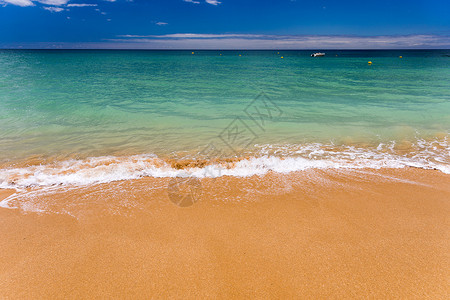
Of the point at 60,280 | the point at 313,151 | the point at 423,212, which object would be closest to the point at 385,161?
the point at 313,151

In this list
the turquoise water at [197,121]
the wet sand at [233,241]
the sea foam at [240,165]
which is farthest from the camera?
the turquoise water at [197,121]

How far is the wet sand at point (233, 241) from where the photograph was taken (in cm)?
297

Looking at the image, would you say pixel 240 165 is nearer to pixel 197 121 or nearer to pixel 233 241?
pixel 233 241

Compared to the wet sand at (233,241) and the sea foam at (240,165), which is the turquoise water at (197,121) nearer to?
the sea foam at (240,165)

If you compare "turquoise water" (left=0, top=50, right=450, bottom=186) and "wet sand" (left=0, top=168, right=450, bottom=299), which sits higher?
"turquoise water" (left=0, top=50, right=450, bottom=186)

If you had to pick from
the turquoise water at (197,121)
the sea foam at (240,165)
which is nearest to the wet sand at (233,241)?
the sea foam at (240,165)

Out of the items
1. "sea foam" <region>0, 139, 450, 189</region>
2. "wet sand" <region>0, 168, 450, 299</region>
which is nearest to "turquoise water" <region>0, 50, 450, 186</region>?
"sea foam" <region>0, 139, 450, 189</region>

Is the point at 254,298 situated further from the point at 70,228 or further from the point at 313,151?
the point at 313,151

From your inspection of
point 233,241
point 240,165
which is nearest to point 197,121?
point 240,165

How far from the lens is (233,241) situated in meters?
3.69

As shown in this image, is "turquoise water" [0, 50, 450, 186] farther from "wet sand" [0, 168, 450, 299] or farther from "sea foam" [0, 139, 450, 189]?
"wet sand" [0, 168, 450, 299]

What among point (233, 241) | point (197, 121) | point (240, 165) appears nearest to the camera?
point (233, 241)

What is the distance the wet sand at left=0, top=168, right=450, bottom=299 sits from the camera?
9.75 feet

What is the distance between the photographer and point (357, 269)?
3.17 metres
